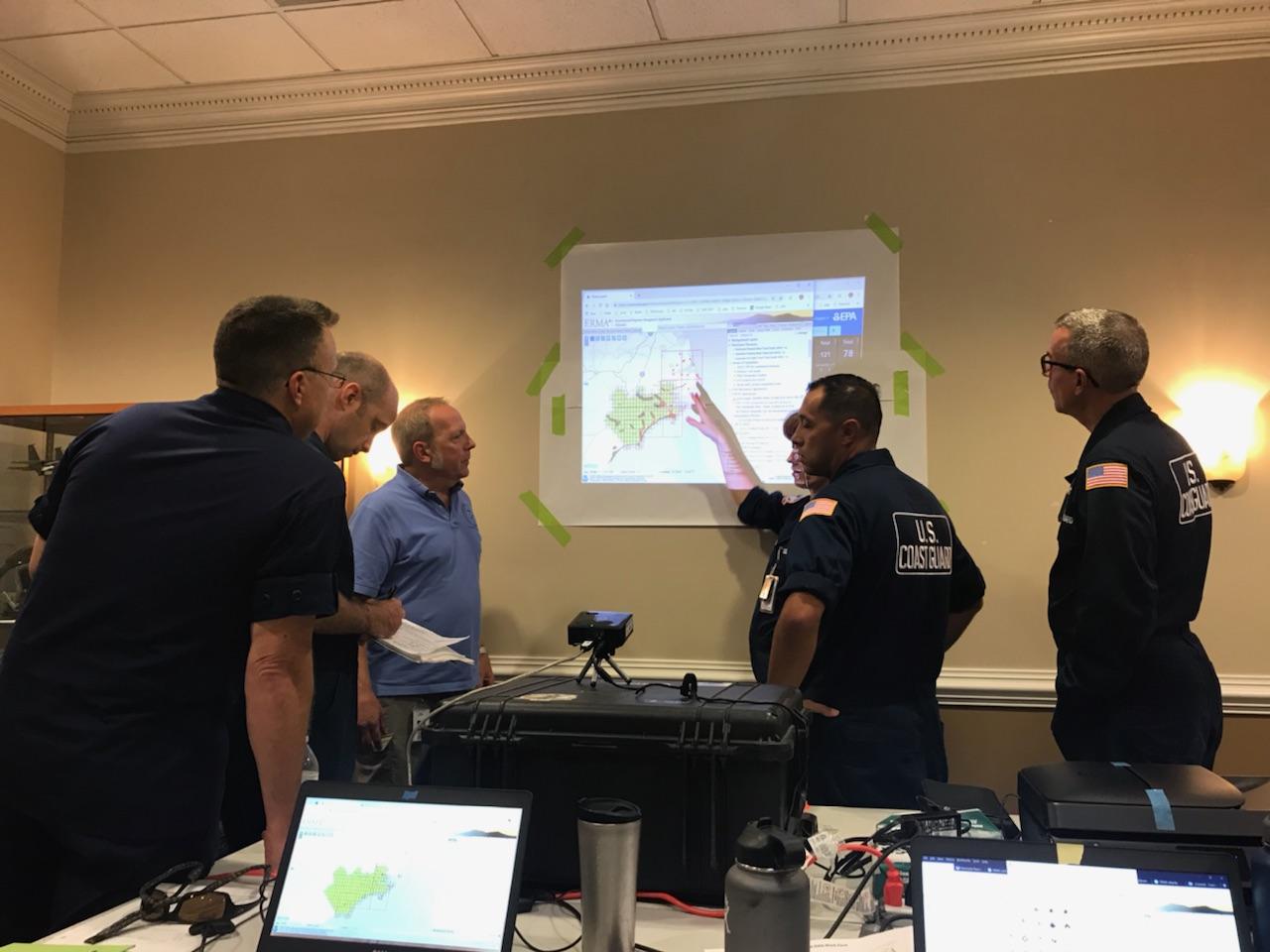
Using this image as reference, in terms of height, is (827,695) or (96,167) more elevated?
(96,167)

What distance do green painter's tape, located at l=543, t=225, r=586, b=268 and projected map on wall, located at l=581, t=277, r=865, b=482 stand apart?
162 millimetres

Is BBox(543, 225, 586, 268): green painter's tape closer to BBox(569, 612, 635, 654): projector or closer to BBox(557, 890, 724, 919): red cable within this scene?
BBox(569, 612, 635, 654): projector

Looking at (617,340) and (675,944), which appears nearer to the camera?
(675,944)

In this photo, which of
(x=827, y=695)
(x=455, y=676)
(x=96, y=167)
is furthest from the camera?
(x=96, y=167)

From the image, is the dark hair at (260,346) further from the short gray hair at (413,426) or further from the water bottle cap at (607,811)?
the short gray hair at (413,426)

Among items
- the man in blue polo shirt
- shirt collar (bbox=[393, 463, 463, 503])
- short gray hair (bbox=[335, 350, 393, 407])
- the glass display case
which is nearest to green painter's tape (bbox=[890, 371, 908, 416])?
the man in blue polo shirt

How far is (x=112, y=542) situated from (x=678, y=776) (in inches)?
36.2

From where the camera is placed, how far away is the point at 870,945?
104cm

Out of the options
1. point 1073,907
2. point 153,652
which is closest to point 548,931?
point 1073,907

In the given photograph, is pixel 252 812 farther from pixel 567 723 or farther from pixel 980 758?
pixel 980 758

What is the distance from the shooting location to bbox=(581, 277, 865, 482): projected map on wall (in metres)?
2.98

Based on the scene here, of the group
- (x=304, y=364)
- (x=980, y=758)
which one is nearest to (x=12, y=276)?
(x=304, y=364)

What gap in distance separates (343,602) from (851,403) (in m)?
1.34

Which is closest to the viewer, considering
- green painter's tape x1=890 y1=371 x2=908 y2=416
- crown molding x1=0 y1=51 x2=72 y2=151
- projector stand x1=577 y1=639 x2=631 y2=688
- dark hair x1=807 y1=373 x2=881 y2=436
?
projector stand x1=577 y1=639 x2=631 y2=688
